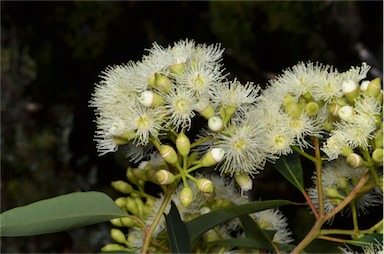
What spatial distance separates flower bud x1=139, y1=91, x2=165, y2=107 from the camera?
0.78 m

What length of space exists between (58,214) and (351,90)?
374 mm

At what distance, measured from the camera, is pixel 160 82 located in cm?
79

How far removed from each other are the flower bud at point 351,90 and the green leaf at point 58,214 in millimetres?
307

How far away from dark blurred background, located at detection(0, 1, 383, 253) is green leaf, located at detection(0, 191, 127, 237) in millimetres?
945

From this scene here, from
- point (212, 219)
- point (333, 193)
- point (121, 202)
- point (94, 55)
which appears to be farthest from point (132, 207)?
point (94, 55)

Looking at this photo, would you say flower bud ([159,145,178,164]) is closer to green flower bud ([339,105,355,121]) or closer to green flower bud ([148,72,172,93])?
green flower bud ([148,72,172,93])

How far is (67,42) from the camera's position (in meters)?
2.13

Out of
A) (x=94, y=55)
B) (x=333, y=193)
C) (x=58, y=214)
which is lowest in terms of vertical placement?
(x=58, y=214)

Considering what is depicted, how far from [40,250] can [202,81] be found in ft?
4.81

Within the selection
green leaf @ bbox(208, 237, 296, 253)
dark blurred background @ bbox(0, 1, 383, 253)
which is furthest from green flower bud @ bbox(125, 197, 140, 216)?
dark blurred background @ bbox(0, 1, 383, 253)

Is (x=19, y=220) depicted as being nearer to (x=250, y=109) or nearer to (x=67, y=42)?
(x=250, y=109)

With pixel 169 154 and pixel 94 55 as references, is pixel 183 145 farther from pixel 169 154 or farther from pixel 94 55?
pixel 94 55

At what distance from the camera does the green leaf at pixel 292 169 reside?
34.9 inches

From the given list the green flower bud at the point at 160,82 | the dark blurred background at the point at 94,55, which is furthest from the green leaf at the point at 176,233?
the dark blurred background at the point at 94,55
